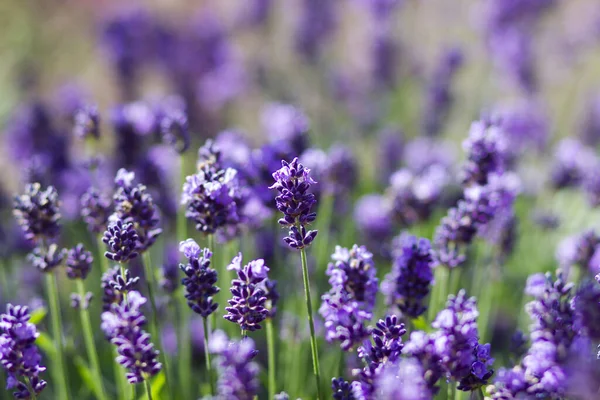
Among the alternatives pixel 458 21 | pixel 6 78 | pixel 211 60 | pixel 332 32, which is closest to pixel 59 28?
pixel 6 78

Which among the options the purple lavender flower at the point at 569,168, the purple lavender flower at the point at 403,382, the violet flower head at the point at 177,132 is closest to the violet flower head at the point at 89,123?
the violet flower head at the point at 177,132

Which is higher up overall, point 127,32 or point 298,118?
point 127,32

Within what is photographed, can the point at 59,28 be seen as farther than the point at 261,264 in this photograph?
Yes

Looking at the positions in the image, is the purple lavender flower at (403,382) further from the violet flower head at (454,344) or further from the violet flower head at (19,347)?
the violet flower head at (19,347)

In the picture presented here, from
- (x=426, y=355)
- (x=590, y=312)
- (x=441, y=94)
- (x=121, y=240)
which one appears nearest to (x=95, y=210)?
(x=121, y=240)

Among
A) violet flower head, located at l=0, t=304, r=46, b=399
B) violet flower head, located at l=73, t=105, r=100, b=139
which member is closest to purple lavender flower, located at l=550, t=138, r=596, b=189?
violet flower head, located at l=73, t=105, r=100, b=139

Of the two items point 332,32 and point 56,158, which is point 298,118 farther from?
point 332,32
